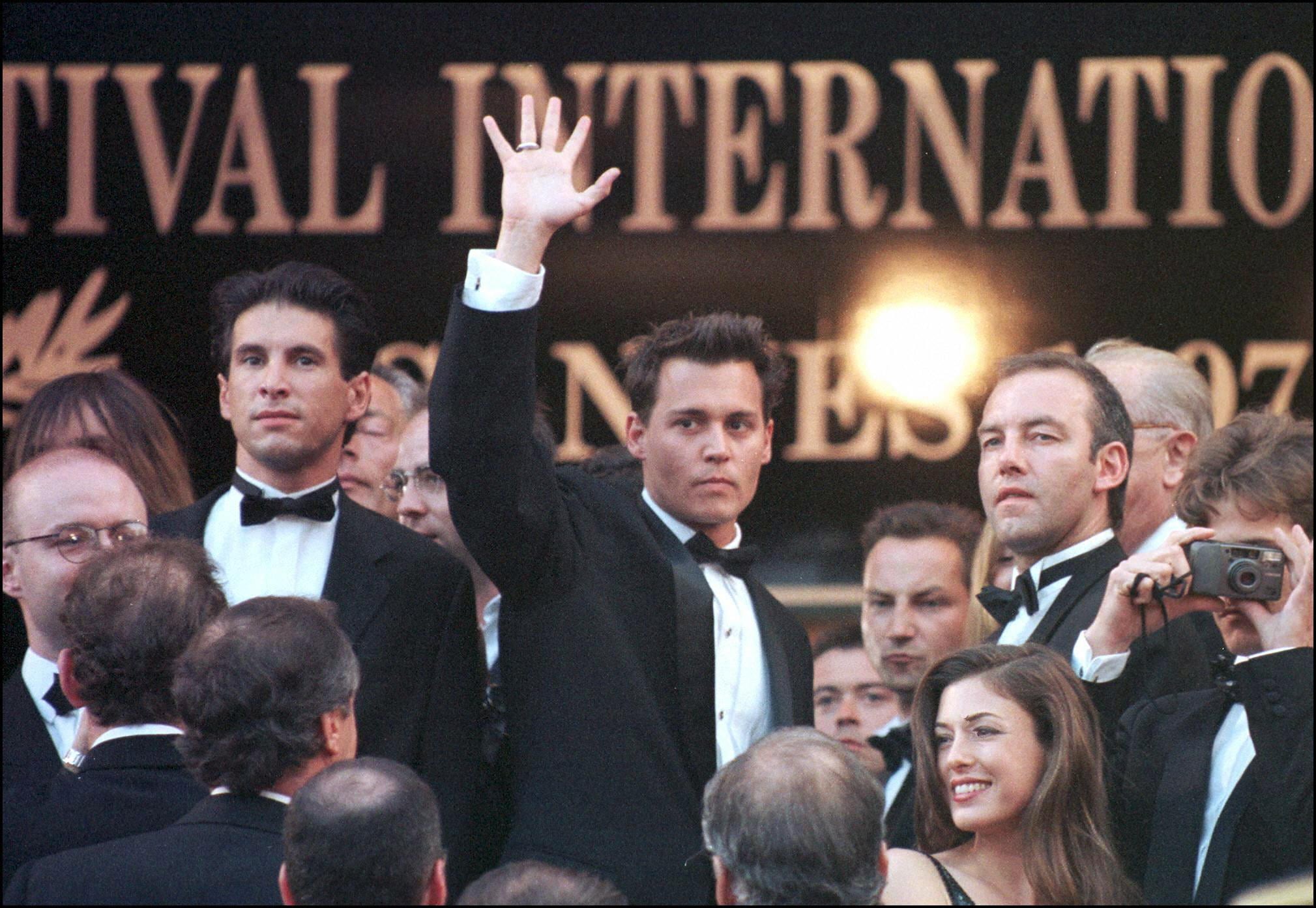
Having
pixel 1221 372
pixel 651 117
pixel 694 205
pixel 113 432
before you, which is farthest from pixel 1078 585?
pixel 651 117

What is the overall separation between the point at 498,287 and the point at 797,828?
1.13 m

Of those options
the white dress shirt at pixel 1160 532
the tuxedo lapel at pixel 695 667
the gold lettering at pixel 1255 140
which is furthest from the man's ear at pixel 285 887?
the gold lettering at pixel 1255 140

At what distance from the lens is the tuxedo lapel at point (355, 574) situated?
12.1 ft

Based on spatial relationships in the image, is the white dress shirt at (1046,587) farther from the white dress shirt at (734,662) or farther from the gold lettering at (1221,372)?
the gold lettering at (1221,372)

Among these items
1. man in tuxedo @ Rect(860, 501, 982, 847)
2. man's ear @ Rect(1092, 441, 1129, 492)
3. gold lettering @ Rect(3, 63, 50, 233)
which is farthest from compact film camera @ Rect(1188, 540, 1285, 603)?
gold lettering @ Rect(3, 63, 50, 233)

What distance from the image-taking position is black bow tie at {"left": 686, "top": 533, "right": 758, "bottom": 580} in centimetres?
371

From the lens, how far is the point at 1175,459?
454 centimetres

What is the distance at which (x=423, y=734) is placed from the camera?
3.59m

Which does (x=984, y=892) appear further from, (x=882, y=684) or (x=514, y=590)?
(x=882, y=684)

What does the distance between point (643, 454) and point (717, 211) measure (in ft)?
7.58

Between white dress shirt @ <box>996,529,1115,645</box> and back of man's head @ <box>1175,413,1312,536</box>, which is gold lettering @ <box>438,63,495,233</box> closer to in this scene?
white dress shirt @ <box>996,529,1115,645</box>

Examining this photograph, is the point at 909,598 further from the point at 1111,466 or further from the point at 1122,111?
the point at 1122,111

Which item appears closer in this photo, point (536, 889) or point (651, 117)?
point (536, 889)

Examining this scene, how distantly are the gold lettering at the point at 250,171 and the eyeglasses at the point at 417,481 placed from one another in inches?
59.4
